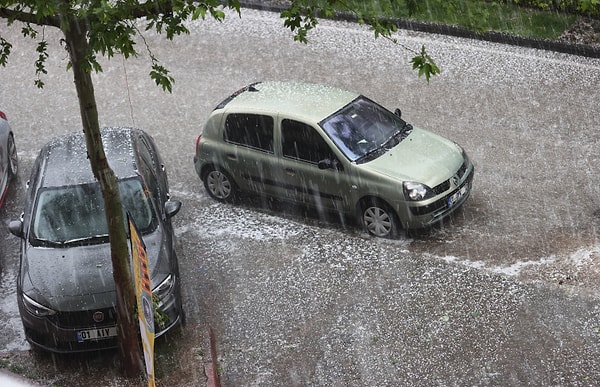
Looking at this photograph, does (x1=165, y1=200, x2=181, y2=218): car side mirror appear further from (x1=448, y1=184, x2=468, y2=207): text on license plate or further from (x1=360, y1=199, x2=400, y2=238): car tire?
(x1=448, y1=184, x2=468, y2=207): text on license plate

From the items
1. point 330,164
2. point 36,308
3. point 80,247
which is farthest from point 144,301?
point 330,164

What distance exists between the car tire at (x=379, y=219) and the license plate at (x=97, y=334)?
12.4 feet

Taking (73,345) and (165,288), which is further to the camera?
(165,288)

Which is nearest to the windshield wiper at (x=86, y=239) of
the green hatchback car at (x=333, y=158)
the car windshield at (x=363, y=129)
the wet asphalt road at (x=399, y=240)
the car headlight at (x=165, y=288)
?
the car headlight at (x=165, y=288)

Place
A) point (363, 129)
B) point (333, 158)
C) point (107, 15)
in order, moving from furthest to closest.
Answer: point (363, 129) → point (333, 158) → point (107, 15)

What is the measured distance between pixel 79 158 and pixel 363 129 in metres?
3.72

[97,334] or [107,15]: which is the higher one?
[107,15]

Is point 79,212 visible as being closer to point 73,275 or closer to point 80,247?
point 80,247

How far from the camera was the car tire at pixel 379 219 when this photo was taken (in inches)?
442

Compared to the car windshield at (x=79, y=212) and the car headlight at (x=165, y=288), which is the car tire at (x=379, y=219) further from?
the car headlight at (x=165, y=288)

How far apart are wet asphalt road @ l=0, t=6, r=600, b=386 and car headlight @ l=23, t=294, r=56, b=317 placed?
846 millimetres

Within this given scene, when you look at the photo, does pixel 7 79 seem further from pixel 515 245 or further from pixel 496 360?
pixel 496 360

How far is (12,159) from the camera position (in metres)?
13.4

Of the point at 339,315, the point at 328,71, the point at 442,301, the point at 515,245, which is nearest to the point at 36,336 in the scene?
the point at 339,315
